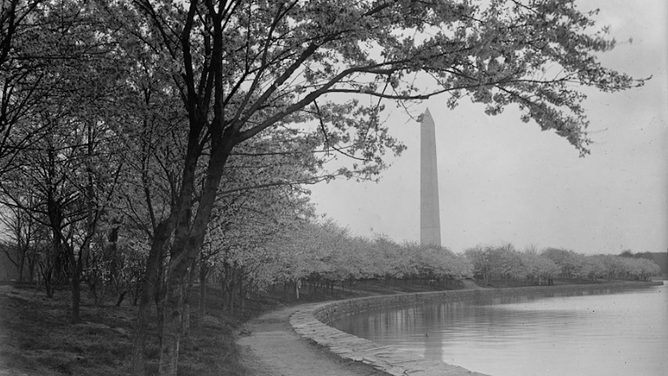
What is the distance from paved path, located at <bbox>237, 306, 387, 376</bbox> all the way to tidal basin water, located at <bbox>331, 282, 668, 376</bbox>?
17.2ft

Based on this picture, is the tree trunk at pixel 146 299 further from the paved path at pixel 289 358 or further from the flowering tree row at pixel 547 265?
the flowering tree row at pixel 547 265

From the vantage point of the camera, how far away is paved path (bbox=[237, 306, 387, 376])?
14617mm

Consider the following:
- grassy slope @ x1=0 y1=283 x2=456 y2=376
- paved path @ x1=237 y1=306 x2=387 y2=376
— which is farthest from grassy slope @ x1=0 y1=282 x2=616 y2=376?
paved path @ x1=237 y1=306 x2=387 y2=376

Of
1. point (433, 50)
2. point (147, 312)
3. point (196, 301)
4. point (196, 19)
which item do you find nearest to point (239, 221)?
point (147, 312)

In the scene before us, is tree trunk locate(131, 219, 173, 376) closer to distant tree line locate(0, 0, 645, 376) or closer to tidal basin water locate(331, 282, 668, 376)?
distant tree line locate(0, 0, 645, 376)

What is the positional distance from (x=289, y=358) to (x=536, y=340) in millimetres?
14920

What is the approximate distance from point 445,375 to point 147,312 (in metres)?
6.03

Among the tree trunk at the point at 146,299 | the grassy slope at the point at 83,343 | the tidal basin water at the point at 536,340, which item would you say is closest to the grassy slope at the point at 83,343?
the grassy slope at the point at 83,343

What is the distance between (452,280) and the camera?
3964 inches

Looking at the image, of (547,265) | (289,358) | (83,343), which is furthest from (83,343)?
(547,265)

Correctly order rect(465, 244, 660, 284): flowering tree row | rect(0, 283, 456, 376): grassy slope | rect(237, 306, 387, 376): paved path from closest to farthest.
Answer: rect(0, 283, 456, 376): grassy slope
rect(237, 306, 387, 376): paved path
rect(465, 244, 660, 284): flowering tree row

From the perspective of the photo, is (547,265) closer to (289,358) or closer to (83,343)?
(289,358)

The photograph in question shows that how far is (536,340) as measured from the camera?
2794 centimetres

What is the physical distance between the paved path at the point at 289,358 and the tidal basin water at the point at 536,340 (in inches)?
206
